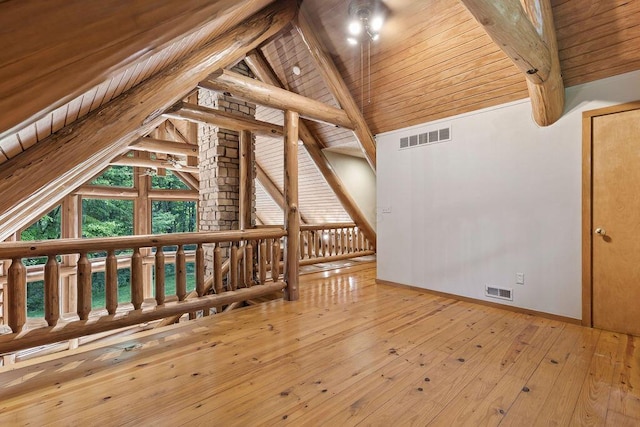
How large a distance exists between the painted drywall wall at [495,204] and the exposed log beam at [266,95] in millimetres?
972

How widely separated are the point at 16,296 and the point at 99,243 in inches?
20.9

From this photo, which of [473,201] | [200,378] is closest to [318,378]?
[200,378]

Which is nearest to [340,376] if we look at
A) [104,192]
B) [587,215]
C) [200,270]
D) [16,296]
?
[200,270]

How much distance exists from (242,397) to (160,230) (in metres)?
10.7

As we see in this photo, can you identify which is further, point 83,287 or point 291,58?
point 291,58

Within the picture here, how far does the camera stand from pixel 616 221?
252cm

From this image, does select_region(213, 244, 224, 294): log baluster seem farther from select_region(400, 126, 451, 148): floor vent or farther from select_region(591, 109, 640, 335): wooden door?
select_region(591, 109, 640, 335): wooden door

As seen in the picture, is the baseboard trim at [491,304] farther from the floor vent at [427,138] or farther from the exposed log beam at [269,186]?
the exposed log beam at [269,186]

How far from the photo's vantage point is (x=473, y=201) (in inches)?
132

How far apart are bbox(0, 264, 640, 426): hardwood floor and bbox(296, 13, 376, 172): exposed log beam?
2.58 meters

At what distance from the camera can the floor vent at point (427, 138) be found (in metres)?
3.57

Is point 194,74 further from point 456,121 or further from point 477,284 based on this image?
point 477,284

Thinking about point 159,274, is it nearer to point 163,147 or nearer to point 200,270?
point 200,270

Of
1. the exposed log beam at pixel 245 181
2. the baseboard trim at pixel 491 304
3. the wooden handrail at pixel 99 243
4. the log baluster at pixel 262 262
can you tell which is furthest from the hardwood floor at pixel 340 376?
the exposed log beam at pixel 245 181
